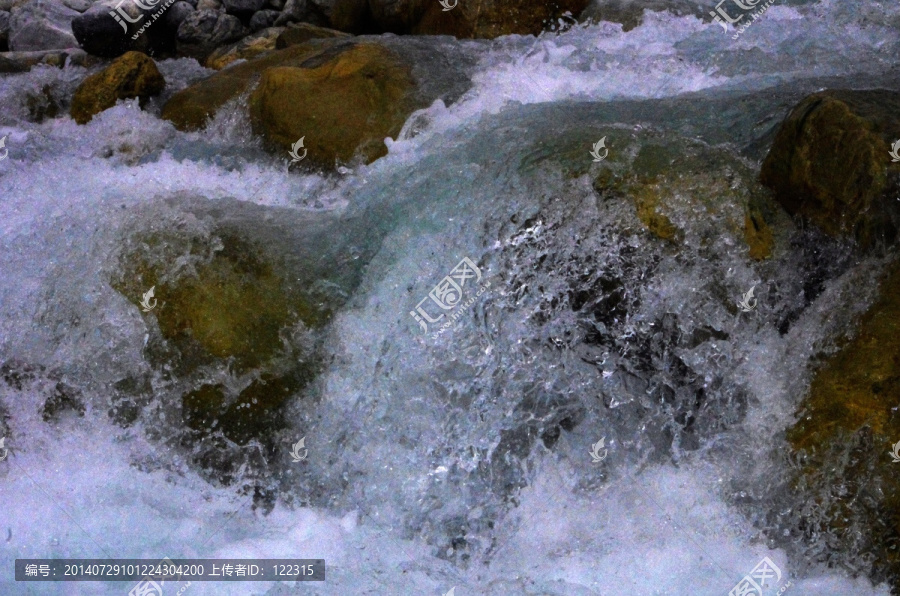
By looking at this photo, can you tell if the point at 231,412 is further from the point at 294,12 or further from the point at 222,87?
the point at 294,12

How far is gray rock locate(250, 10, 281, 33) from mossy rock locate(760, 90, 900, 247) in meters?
5.70

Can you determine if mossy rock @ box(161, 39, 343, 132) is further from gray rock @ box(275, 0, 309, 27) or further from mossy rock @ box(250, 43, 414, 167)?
gray rock @ box(275, 0, 309, 27)

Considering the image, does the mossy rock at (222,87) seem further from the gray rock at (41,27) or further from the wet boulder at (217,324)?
the gray rock at (41,27)

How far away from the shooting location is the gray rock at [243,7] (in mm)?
8473

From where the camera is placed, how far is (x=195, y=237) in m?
4.26

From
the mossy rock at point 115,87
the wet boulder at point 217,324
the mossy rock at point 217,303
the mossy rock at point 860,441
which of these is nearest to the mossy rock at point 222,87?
the mossy rock at point 115,87

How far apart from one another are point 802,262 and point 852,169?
0.46 metres

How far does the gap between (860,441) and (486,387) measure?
1.55 meters

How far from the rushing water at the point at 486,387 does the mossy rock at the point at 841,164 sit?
5.9 inches

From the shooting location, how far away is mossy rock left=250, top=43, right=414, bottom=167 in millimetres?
5320

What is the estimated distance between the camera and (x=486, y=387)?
390 cm

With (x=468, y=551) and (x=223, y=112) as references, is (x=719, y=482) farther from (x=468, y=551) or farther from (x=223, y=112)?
(x=223, y=112)

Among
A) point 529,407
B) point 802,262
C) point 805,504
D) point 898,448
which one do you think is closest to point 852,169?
point 802,262

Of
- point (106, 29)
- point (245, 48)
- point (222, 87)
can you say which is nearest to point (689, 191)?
point (222, 87)
